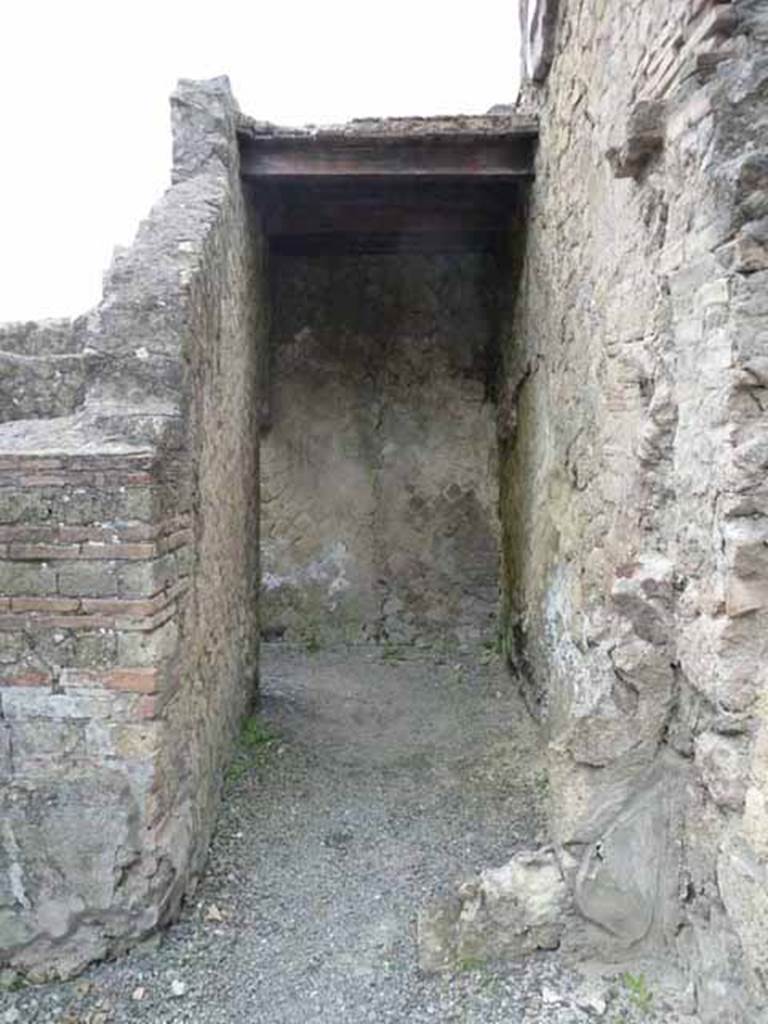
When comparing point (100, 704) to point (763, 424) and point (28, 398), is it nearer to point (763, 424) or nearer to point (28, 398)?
point (28, 398)

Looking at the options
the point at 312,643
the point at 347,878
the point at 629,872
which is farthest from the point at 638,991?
the point at 312,643

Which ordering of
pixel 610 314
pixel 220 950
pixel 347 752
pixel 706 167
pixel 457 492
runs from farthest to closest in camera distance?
pixel 457 492 < pixel 347 752 < pixel 610 314 < pixel 220 950 < pixel 706 167

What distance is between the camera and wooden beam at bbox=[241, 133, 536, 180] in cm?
472

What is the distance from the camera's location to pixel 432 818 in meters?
3.74

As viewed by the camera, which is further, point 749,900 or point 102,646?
point 102,646

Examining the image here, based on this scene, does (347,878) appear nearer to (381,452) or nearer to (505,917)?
(505,917)

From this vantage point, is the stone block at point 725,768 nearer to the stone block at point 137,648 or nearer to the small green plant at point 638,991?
the small green plant at point 638,991

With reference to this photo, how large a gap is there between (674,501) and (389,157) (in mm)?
3376

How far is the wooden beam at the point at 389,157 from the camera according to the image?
4.72m

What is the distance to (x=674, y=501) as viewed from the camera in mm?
2398

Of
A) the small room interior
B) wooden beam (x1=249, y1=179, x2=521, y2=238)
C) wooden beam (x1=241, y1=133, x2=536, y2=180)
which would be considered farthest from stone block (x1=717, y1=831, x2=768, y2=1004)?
the small room interior

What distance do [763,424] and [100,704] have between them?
213 centimetres

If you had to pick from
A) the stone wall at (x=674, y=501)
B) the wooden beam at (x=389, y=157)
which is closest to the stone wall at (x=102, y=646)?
the stone wall at (x=674, y=501)

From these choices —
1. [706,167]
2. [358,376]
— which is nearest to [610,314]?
[706,167]
